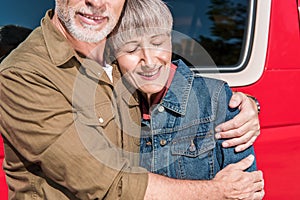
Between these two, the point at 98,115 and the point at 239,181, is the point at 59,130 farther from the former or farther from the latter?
the point at 239,181

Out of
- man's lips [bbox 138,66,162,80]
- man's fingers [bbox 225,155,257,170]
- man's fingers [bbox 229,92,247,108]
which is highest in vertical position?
man's lips [bbox 138,66,162,80]

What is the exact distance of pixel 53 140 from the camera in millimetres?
1653

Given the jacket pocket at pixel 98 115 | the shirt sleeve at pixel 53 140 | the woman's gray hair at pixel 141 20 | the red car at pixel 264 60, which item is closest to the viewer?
the shirt sleeve at pixel 53 140

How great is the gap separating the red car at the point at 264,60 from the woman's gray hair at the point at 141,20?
452 millimetres

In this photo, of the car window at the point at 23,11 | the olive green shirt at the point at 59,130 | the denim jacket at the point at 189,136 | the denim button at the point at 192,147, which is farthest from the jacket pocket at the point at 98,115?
the car window at the point at 23,11

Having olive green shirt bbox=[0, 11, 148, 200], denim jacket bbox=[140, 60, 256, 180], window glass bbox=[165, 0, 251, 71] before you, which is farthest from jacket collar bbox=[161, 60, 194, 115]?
window glass bbox=[165, 0, 251, 71]

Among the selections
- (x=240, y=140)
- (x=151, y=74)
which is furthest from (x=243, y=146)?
(x=151, y=74)

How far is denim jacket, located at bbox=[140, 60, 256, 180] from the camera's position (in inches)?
77.6

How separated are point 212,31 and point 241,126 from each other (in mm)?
848

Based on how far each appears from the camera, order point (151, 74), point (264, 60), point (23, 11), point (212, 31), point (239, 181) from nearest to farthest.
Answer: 1. point (239, 181)
2. point (151, 74)
3. point (23, 11)
4. point (264, 60)
5. point (212, 31)

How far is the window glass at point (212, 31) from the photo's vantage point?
262cm

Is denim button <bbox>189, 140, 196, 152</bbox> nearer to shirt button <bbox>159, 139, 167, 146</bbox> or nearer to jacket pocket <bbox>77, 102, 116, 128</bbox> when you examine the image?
shirt button <bbox>159, 139, 167, 146</bbox>

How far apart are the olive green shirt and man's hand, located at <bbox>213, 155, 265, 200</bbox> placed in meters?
0.31

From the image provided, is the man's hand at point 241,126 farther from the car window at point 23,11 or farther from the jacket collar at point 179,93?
the car window at point 23,11
